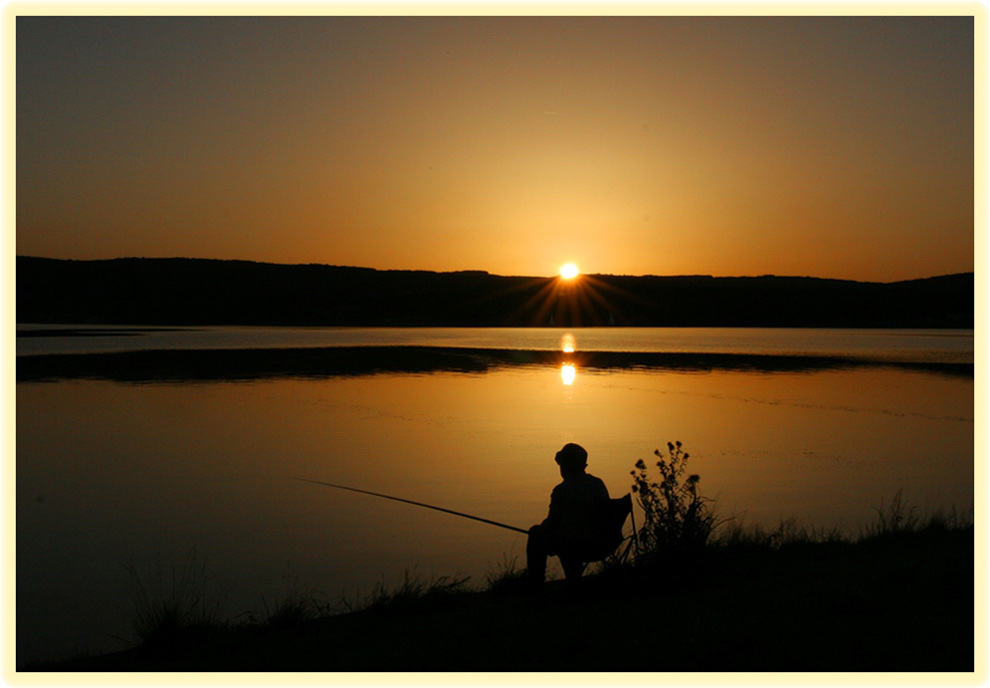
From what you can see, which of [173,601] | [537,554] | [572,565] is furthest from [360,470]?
[572,565]

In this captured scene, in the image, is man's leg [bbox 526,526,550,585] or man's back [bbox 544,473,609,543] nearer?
man's back [bbox 544,473,609,543]

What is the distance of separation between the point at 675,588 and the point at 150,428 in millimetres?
12997

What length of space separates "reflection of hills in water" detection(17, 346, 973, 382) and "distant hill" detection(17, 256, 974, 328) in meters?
74.7

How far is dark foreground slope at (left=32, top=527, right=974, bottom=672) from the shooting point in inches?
175

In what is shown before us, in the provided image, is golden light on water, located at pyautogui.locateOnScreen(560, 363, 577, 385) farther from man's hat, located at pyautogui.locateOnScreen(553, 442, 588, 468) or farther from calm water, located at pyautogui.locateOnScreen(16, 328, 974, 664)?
man's hat, located at pyautogui.locateOnScreen(553, 442, 588, 468)

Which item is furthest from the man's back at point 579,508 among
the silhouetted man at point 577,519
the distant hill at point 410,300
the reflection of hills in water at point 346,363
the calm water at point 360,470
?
the distant hill at point 410,300

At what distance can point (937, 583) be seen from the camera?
212 inches

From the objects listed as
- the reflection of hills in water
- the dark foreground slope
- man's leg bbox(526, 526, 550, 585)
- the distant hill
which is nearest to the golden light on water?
the reflection of hills in water

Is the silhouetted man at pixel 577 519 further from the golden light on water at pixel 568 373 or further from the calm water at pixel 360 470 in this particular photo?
the golden light on water at pixel 568 373

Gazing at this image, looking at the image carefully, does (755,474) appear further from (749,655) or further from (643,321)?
(643,321)

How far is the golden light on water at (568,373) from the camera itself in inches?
1074

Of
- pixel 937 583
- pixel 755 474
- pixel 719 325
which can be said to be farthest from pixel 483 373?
pixel 719 325

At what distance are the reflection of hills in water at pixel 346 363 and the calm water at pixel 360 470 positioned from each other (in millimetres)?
4401

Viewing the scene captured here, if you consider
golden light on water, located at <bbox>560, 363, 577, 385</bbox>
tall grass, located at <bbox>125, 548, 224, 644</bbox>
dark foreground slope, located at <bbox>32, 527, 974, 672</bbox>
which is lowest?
tall grass, located at <bbox>125, 548, 224, 644</bbox>
